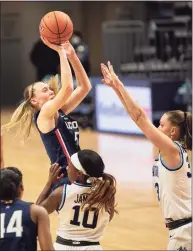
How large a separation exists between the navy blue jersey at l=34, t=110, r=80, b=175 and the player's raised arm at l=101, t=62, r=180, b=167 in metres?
0.76

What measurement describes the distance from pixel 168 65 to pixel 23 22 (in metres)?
5.18

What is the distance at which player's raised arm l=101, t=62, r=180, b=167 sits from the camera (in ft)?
14.3

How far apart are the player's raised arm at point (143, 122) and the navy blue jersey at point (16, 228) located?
38.3 inches

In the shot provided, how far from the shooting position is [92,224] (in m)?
4.34

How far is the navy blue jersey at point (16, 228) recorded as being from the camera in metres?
3.74

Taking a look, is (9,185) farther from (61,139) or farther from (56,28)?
(56,28)

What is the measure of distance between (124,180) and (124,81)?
12.4 feet

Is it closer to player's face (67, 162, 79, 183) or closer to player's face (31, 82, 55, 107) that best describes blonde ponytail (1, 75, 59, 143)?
player's face (31, 82, 55, 107)

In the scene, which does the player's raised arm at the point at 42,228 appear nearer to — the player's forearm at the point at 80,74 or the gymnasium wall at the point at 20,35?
the player's forearm at the point at 80,74

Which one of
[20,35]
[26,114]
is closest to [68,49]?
[26,114]

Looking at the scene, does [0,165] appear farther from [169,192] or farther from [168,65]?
[168,65]

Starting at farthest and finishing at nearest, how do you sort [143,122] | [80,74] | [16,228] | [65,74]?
1. [80,74]
2. [65,74]
3. [143,122]
4. [16,228]

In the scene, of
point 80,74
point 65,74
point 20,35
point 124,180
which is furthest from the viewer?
point 20,35

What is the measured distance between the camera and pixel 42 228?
12.3ft
